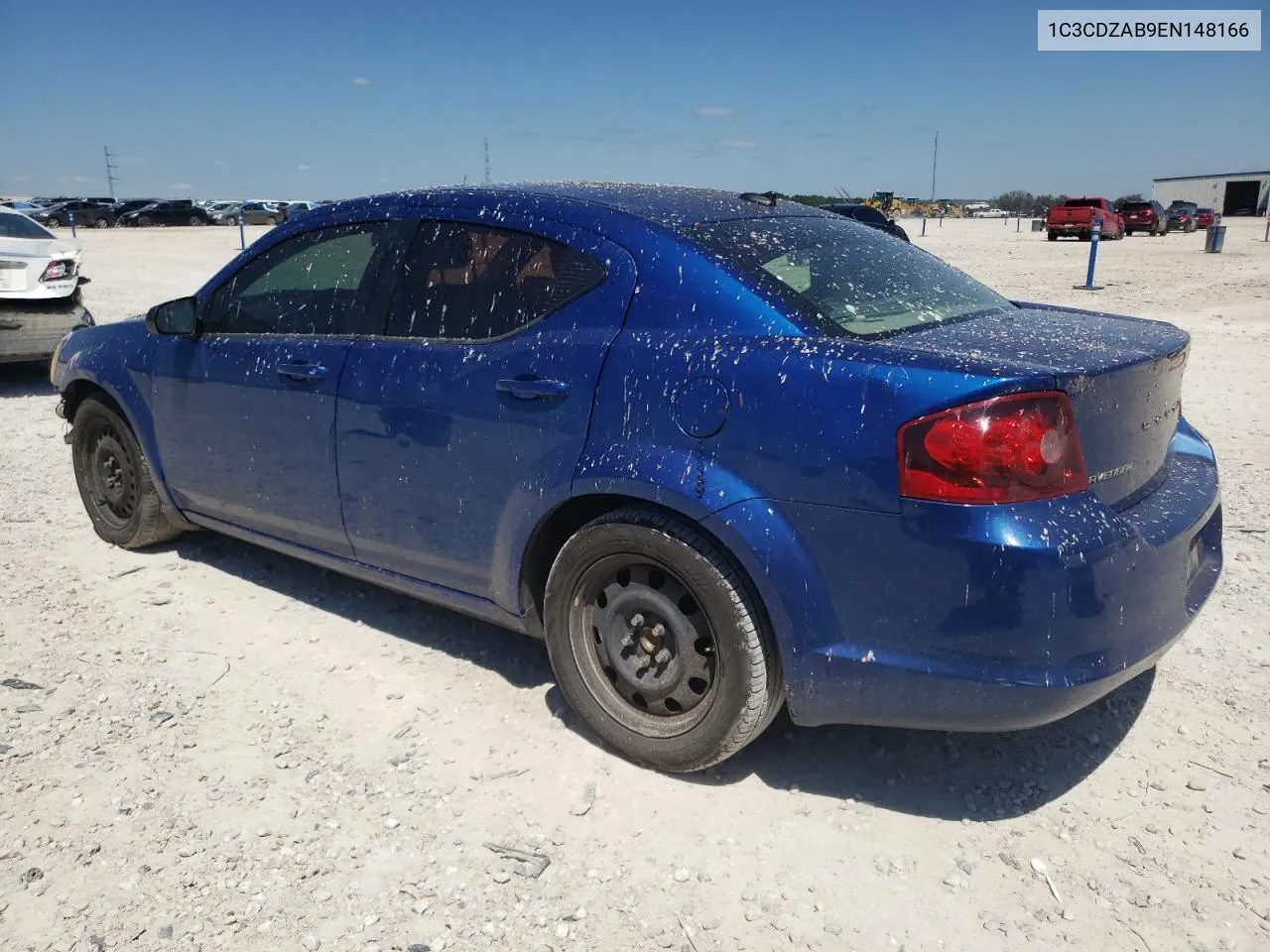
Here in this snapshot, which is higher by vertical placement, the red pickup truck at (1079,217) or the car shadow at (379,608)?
the red pickup truck at (1079,217)

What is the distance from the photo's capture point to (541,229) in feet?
10.5

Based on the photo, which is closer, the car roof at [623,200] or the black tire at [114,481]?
the car roof at [623,200]

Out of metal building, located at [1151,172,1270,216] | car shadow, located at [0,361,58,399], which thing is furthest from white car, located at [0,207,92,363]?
metal building, located at [1151,172,1270,216]

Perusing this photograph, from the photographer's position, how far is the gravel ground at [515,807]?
240 centimetres

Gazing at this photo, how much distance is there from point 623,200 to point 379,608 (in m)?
2.03

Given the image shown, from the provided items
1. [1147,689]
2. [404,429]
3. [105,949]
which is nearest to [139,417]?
[404,429]

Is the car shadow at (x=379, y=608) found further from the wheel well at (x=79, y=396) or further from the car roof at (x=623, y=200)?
the car roof at (x=623, y=200)

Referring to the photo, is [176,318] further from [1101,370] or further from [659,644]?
[1101,370]

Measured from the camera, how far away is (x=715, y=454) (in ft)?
8.63

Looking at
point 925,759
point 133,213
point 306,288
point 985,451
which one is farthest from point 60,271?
point 133,213

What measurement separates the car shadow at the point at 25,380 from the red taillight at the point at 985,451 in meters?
8.50

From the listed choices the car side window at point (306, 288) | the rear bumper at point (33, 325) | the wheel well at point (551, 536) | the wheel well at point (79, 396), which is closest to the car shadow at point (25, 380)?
the rear bumper at point (33, 325)

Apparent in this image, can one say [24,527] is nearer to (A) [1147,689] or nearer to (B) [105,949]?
(B) [105,949]

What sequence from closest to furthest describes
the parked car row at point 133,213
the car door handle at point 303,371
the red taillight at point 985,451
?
the red taillight at point 985,451
the car door handle at point 303,371
the parked car row at point 133,213
